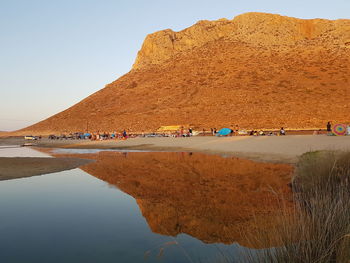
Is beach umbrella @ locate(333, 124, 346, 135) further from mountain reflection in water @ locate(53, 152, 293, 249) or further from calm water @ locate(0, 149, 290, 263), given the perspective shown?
calm water @ locate(0, 149, 290, 263)

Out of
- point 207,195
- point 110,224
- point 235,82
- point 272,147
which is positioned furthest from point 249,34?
point 110,224

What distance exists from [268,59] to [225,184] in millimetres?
72360

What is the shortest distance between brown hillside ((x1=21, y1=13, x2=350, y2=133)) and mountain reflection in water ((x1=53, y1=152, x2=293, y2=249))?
44574mm

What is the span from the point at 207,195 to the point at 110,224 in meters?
3.46

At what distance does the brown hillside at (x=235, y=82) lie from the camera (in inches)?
2469

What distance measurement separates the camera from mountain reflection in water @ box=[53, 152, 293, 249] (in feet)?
21.8

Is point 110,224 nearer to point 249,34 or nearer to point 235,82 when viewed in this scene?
point 235,82

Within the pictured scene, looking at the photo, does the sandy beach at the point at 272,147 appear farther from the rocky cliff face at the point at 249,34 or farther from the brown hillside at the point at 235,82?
the rocky cliff face at the point at 249,34

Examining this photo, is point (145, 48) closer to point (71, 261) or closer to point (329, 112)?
point (329, 112)

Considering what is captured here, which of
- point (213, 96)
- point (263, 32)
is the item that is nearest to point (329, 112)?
point (213, 96)

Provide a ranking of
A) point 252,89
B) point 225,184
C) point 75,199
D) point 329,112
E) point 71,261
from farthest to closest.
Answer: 1. point 252,89
2. point 329,112
3. point 225,184
4. point 75,199
5. point 71,261

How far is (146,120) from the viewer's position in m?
72.4

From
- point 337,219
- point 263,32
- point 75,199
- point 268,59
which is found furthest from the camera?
point 263,32

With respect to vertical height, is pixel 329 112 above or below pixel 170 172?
above
